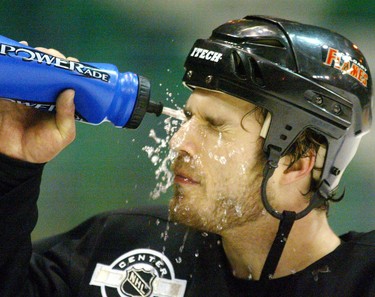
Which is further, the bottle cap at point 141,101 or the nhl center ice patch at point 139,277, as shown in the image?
the nhl center ice patch at point 139,277

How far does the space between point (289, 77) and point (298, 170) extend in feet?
0.85

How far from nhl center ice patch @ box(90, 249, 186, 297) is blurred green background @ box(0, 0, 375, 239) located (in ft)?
2.85

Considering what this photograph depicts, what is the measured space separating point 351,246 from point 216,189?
0.37m

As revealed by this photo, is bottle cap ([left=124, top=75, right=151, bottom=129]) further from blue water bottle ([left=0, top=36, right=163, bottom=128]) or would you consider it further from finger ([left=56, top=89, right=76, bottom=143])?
finger ([left=56, top=89, right=76, bottom=143])

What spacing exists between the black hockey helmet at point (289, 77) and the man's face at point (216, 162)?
0.19ft

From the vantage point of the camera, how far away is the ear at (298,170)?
6.07 feet

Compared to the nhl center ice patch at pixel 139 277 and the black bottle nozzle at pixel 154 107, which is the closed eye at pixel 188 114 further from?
the nhl center ice patch at pixel 139 277

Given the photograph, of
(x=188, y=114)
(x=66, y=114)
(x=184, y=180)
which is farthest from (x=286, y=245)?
(x=66, y=114)

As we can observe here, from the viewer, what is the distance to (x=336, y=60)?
5.88ft

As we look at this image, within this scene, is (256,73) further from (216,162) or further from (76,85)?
(76,85)

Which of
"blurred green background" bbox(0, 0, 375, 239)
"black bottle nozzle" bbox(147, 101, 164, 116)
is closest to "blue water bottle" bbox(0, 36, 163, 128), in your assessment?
"black bottle nozzle" bbox(147, 101, 164, 116)

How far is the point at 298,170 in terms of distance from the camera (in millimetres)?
1864

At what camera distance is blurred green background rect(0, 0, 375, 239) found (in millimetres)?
2912

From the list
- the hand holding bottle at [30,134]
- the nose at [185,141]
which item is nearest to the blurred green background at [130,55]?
the nose at [185,141]
